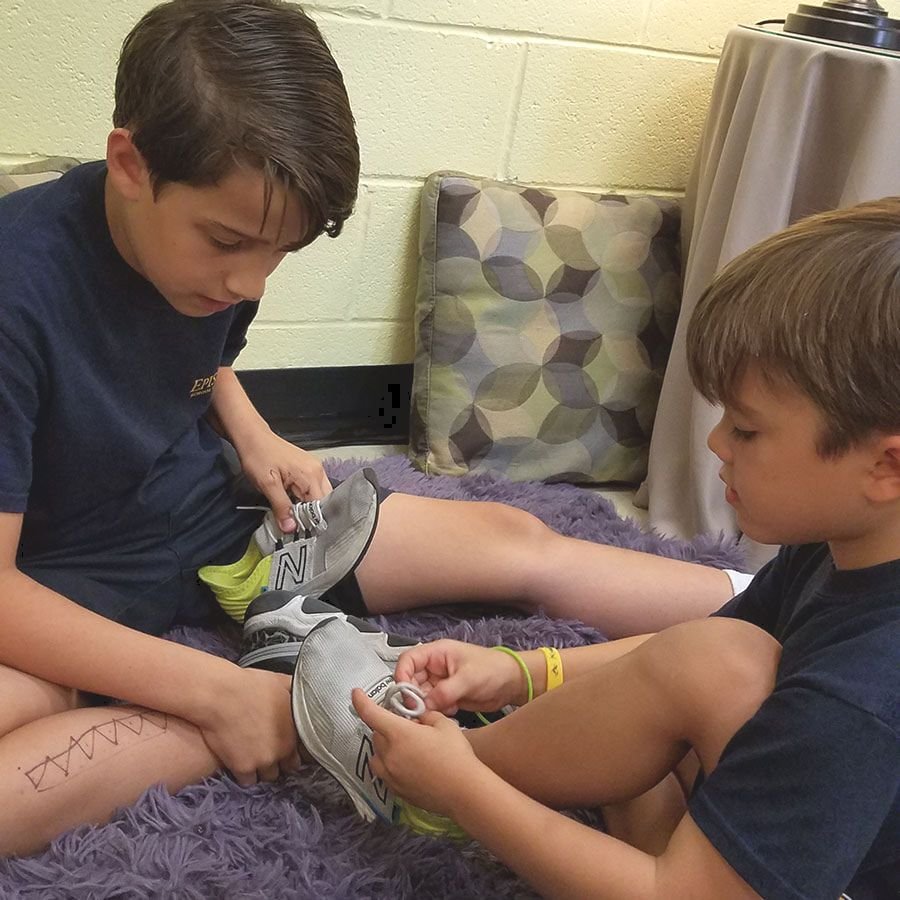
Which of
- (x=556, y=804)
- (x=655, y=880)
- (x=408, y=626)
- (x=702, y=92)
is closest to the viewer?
Answer: (x=655, y=880)

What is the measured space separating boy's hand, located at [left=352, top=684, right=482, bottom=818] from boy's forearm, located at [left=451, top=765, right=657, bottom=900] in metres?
0.01

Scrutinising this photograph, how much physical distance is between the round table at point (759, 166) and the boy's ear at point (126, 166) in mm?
794

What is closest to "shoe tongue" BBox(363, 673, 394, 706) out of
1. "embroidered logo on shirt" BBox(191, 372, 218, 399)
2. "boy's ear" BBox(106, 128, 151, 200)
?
"embroidered logo on shirt" BBox(191, 372, 218, 399)

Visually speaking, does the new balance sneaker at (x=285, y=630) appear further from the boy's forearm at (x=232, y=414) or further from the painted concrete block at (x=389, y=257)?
the painted concrete block at (x=389, y=257)

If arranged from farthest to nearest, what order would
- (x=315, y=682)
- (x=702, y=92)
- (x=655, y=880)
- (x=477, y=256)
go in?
(x=702, y=92)
(x=477, y=256)
(x=315, y=682)
(x=655, y=880)

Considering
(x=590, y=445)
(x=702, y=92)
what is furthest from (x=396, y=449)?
(x=702, y=92)

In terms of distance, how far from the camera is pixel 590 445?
60.0 inches

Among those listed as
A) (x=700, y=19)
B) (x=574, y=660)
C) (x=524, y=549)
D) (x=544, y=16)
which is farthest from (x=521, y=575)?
(x=700, y=19)

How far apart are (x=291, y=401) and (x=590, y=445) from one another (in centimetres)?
46

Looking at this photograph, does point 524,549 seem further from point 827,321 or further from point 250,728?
point 827,321

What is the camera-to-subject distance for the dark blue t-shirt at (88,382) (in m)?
0.78

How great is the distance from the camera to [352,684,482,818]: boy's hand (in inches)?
27.9

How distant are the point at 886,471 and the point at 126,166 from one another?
1.92 ft

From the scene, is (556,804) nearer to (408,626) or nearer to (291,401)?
(408,626)
